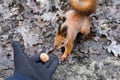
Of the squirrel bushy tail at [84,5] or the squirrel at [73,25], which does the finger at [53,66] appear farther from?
the squirrel bushy tail at [84,5]

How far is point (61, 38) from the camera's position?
4.14 meters

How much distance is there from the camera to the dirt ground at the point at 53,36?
156 inches

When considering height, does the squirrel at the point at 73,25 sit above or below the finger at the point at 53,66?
above

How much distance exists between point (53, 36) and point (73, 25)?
1.25 feet

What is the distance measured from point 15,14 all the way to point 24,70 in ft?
5.66

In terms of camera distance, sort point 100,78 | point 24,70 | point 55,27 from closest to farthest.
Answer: point 24,70 → point 100,78 → point 55,27

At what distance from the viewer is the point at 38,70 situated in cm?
323

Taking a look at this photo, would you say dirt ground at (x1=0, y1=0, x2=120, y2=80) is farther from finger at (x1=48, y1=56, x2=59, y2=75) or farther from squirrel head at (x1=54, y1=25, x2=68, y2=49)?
finger at (x1=48, y1=56, x2=59, y2=75)

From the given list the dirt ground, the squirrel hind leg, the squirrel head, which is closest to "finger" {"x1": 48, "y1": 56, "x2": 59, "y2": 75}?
the dirt ground

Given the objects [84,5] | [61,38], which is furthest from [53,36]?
[84,5]

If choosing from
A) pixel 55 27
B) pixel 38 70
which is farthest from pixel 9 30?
pixel 38 70

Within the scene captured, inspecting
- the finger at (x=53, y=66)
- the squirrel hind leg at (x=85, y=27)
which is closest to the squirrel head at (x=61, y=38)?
the squirrel hind leg at (x=85, y=27)

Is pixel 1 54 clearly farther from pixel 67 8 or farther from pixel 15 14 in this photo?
pixel 67 8

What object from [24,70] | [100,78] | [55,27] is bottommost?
[100,78]
